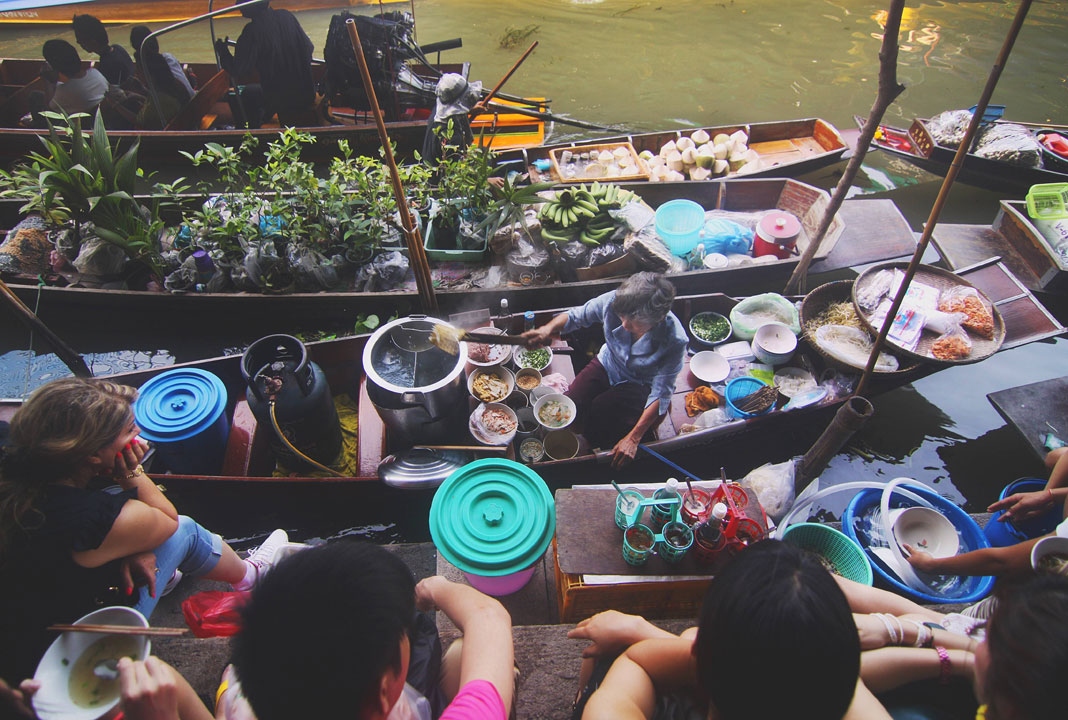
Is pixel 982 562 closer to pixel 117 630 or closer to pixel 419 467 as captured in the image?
pixel 419 467

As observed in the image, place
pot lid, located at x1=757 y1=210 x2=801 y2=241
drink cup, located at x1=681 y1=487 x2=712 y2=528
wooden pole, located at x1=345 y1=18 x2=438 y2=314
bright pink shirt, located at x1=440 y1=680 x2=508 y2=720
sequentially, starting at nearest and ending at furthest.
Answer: bright pink shirt, located at x1=440 y1=680 x2=508 y2=720, drink cup, located at x1=681 y1=487 x2=712 y2=528, wooden pole, located at x1=345 y1=18 x2=438 y2=314, pot lid, located at x1=757 y1=210 x2=801 y2=241

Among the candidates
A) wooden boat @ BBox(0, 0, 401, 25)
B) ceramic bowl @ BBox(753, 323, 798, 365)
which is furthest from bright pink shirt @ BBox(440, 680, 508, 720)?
wooden boat @ BBox(0, 0, 401, 25)

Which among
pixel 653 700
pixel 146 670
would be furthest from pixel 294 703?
pixel 653 700

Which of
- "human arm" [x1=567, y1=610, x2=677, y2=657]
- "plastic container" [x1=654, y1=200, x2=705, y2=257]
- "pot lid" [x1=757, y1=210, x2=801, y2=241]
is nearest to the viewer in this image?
"human arm" [x1=567, y1=610, x2=677, y2=657]

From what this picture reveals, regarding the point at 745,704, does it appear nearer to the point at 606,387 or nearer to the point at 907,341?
the point at 606,387

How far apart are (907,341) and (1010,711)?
3733 millimetres

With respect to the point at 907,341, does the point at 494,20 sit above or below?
above

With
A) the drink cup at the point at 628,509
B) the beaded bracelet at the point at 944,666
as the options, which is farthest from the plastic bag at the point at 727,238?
the beaded bracelet at the point at 944,666

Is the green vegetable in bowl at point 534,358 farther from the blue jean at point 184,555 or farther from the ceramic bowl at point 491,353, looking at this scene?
the blue jean at point 184,555

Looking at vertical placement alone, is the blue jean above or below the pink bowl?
above

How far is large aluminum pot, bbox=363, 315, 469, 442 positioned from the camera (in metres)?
3.48

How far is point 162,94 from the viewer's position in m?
7.47

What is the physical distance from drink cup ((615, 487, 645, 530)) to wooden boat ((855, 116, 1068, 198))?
643 centimetres

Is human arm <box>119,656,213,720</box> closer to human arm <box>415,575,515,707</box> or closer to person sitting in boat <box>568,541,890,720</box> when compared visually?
human arm <box>415,575,515,707</box>
